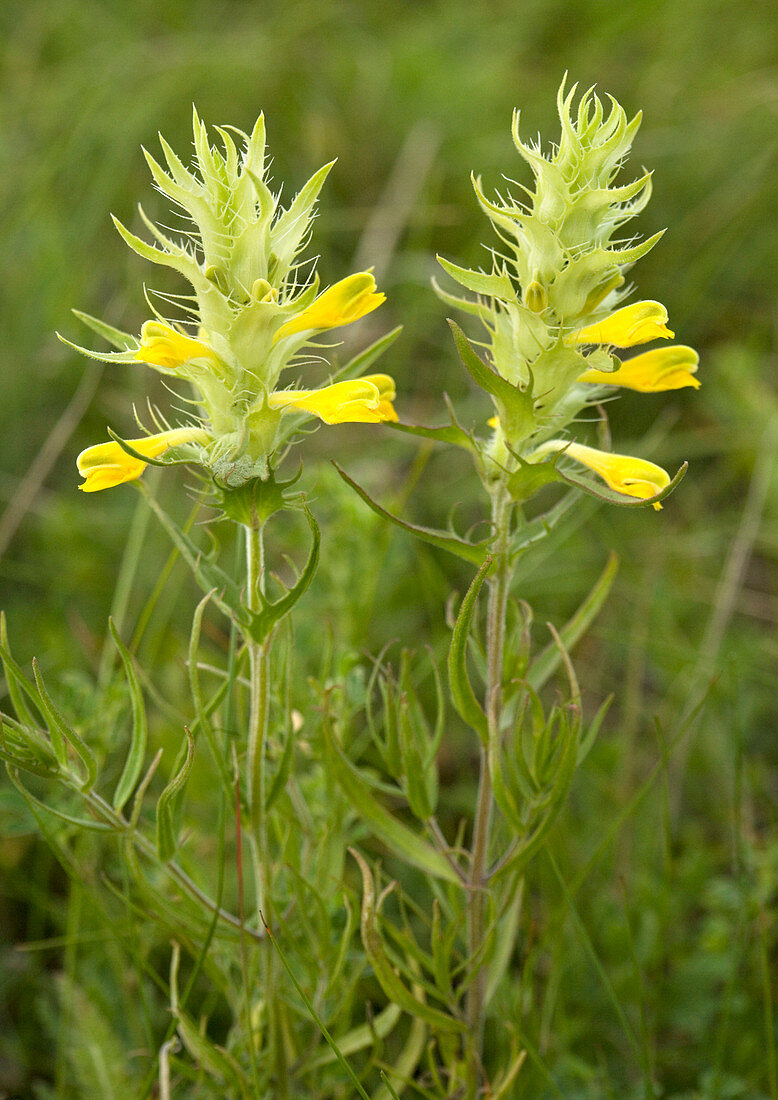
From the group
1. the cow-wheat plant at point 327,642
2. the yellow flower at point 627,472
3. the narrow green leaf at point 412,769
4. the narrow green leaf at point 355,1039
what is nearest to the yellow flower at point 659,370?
the cow-wheat plant at point 327,642

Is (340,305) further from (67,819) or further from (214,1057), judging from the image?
(214,1057)

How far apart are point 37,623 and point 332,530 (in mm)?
954

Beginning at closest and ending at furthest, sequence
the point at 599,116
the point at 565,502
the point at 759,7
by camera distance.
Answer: the point at 599,116, the point at 565,502, the point at 759,7

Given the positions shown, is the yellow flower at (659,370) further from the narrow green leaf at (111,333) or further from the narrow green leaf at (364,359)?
the narrow green leaf at (111,333)

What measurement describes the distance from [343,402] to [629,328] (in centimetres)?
39

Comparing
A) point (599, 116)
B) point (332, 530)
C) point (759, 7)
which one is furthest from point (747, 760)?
point (759, 7)

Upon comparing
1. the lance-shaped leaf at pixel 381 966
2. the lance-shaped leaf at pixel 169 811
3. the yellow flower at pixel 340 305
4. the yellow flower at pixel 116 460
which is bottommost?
the lance-shaped leaf at pixel 381 966

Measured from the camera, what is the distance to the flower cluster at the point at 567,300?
1.13 m

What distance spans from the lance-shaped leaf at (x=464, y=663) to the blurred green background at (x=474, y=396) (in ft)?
1.25

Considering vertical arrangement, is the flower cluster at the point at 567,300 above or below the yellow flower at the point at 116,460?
above

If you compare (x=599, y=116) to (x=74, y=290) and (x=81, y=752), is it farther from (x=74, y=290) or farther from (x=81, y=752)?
(x=74, y=290)

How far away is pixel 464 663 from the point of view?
1230mm

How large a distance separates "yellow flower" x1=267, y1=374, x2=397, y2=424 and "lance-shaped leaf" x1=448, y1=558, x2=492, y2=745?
8.9 inches

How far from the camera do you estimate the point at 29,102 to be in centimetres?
363
